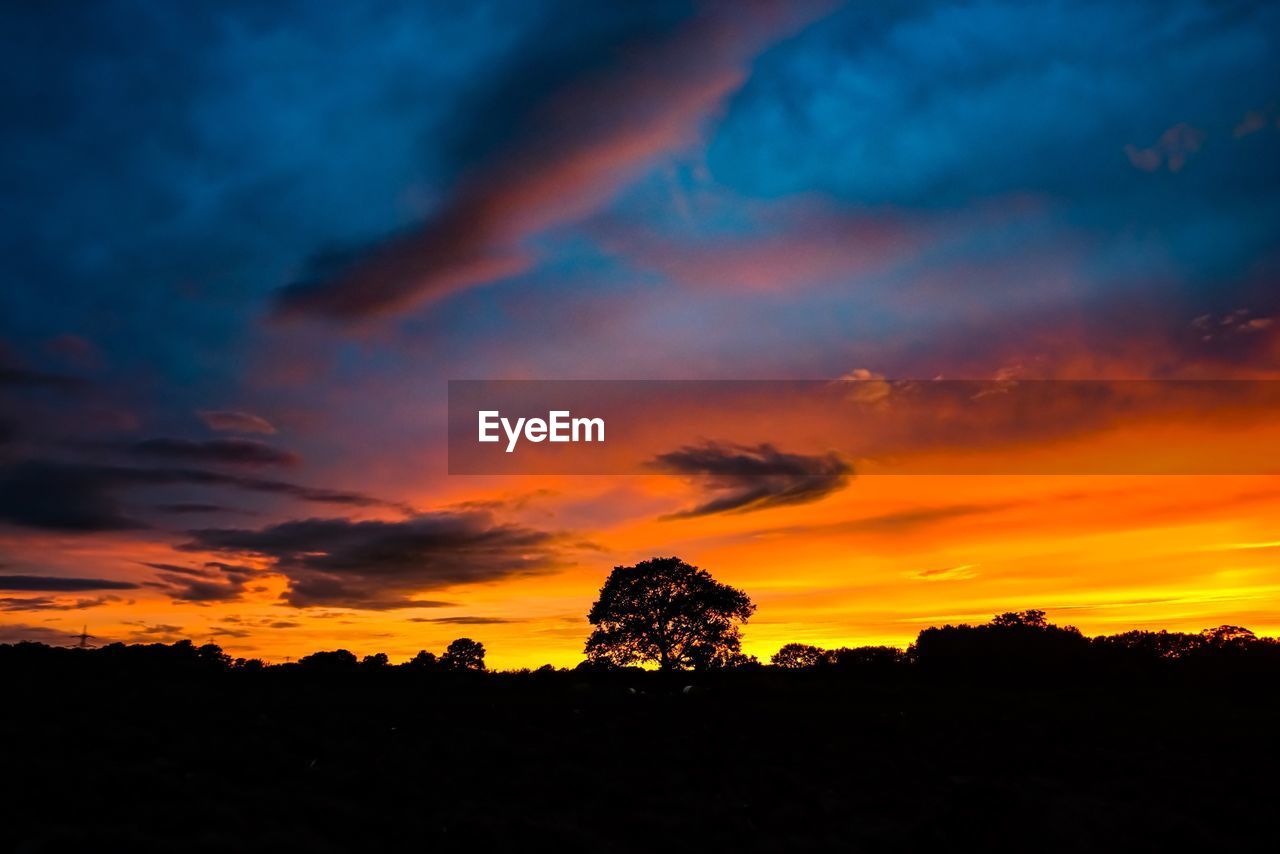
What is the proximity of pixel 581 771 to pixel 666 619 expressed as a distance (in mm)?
44369

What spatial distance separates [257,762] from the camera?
1495 cm

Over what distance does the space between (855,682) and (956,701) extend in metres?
8.35

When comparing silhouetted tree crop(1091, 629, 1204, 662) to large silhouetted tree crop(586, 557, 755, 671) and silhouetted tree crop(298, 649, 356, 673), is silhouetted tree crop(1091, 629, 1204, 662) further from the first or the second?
silhouetted tree crop(298, 649, 356, 673)

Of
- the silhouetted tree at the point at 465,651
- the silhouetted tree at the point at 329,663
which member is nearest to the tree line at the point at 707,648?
the silhouetted tree at the point at 329,663

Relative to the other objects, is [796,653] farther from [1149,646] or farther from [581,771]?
[581,771]

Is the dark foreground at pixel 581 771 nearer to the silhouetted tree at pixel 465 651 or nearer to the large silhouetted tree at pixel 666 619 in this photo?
the large silhouetted tree at pixel 666 619

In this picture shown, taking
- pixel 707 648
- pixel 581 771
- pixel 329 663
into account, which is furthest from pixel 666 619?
pixel 581 771

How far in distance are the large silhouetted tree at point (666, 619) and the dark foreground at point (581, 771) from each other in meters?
31.9

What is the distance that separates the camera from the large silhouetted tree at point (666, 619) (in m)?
59.8

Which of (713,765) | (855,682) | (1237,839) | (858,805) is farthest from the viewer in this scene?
(855,682)

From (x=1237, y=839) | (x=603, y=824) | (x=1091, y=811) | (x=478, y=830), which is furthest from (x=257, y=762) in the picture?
(x=1237, y=839)

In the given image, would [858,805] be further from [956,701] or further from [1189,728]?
[956,701]

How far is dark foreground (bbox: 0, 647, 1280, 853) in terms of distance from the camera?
38.3 ft

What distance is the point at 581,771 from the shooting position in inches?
644
